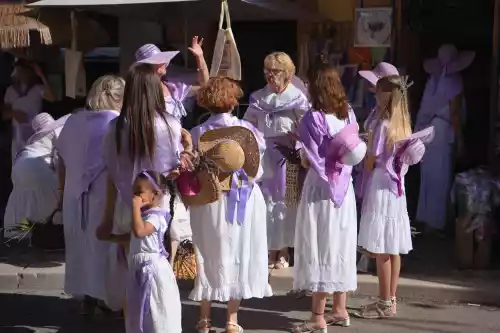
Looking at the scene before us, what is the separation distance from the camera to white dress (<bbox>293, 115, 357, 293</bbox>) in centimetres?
579

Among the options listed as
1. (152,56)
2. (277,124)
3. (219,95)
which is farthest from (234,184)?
(277,124)

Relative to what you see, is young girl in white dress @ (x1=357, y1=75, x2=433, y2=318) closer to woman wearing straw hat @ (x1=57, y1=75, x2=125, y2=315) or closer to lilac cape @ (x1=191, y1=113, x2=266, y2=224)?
lilac cape @ (x1=191, y1=113, x2=266, y2=224)

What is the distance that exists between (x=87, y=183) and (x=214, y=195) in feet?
→ 3.42

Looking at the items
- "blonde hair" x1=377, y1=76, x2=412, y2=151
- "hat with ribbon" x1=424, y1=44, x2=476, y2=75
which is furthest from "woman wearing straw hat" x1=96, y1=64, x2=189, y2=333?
"hat with ribbon" x1=424, y1=44, x2=476, y2=75

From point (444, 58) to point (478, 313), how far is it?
3.10 meters

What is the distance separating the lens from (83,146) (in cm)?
595

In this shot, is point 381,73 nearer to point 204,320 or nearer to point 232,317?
point 232,317

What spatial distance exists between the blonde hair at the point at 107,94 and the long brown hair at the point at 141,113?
932mm

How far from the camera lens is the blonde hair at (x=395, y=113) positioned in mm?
6066

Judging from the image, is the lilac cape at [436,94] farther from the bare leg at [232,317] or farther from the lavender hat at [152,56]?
the lavender hat at [152,56]

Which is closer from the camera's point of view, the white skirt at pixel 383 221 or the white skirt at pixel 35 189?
the white skirt at pixel 383 221

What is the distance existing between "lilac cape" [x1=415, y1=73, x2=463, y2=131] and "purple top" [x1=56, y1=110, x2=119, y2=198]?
4.00m

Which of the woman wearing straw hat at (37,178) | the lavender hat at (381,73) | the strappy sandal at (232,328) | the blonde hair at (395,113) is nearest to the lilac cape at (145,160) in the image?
the strappy sandal at (232,328)

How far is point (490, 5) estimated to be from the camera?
9.12 m
